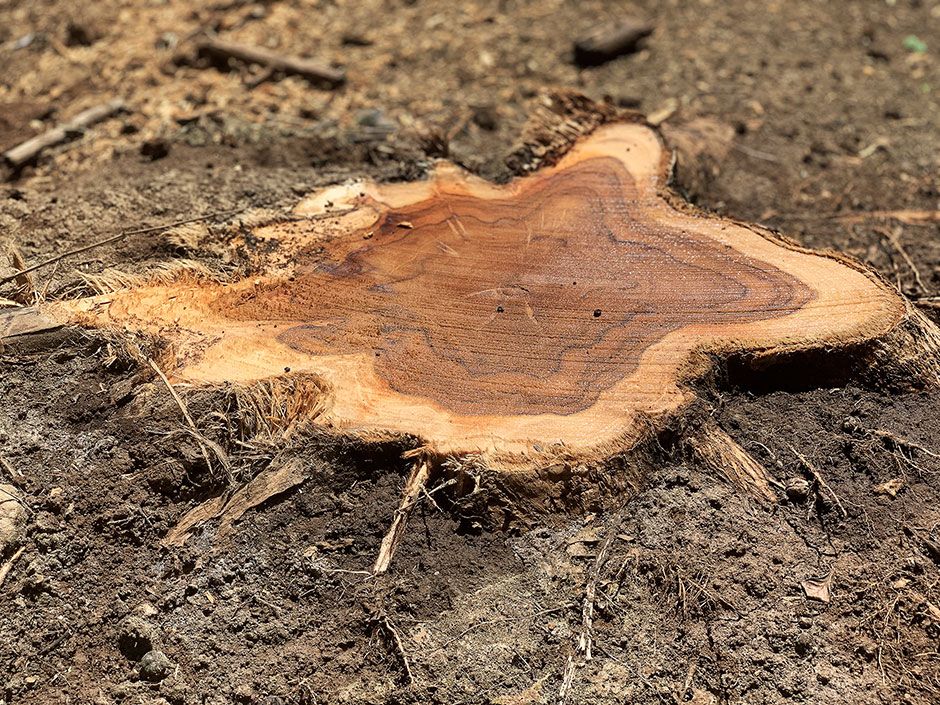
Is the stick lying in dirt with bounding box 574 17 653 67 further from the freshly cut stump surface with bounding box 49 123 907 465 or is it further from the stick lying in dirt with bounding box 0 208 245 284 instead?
the stick lying in dirt with bounding box 0 208 245 284

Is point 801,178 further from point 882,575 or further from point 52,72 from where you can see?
point 52,72

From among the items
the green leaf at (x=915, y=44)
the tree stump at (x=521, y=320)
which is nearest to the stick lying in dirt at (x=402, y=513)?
the tree stump at (x=521, y=320)

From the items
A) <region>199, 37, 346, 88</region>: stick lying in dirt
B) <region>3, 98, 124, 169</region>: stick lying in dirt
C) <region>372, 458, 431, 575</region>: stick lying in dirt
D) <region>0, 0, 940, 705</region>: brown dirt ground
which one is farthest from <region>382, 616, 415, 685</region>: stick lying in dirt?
<region>199, 37, 346, 88</region>: stick lying in dirt

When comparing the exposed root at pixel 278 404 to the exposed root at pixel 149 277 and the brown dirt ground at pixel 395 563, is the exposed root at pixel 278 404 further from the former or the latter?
the exposed root at pixel 149 277

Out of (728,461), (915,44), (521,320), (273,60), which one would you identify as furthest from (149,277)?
(915,44)

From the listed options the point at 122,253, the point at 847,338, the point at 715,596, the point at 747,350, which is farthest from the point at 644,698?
the point at 122,253

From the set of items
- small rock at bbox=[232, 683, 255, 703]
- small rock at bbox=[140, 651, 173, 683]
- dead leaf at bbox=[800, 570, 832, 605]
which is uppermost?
small rock at bbox=[140, 651, 173, 683]

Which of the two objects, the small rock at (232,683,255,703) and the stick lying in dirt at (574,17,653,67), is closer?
the small rock at (232,683,255,703)
